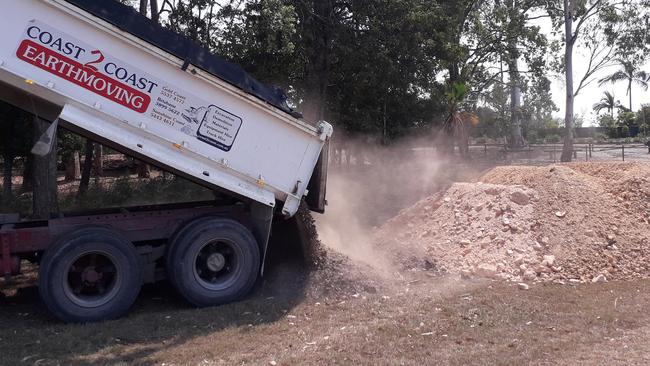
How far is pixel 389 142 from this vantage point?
20969mm

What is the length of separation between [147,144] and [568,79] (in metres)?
24.2

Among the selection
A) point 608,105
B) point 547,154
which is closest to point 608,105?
point 608,105

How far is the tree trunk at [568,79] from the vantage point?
2553 centimetres

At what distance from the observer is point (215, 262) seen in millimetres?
7195

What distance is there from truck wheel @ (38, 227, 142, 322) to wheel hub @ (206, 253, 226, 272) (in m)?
0.81

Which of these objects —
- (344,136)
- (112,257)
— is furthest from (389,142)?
(112,257)

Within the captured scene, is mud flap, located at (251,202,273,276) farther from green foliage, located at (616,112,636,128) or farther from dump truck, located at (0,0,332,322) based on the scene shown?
green foliage, located at (616,112,636,128)

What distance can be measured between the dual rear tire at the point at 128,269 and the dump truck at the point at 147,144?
1 centimetres

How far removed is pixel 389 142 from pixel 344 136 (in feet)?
5.41

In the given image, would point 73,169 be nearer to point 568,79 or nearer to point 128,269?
point 128,269

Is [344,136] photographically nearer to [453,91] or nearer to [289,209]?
[453,91]

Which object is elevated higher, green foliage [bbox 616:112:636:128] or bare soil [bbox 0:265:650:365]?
green foliage [bbox 616:112:636:128]

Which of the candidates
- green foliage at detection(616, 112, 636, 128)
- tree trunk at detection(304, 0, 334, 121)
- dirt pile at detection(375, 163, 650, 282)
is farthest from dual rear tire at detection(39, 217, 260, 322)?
green foliage at detection(616, 112, 636, 128)

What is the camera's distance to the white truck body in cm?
609
